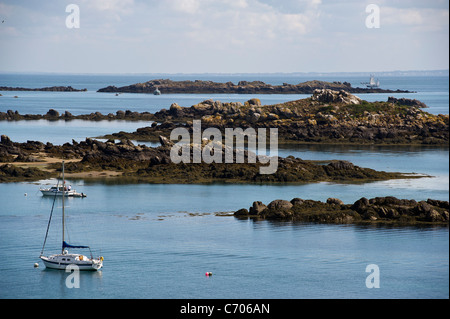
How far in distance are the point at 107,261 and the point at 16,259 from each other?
4.82 m

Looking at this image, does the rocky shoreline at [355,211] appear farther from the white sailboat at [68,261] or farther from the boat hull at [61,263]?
the boat hull at [61,263]

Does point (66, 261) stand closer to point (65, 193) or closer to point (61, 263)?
point (61, 263)

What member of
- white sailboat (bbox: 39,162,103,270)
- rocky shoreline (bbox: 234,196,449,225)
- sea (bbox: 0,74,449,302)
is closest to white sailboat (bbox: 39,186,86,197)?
sea (bbox: 0,74,449,302)

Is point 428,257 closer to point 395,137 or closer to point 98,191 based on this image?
point 98,191

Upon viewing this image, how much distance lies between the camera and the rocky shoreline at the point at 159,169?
2446 inches

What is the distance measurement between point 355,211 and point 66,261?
19764mm

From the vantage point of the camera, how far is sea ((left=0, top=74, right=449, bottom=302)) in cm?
3447

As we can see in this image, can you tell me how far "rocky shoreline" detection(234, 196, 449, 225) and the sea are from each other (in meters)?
1.07

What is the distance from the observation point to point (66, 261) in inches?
1464

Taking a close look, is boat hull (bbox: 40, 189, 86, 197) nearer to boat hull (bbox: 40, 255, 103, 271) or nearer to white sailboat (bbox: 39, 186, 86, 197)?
white sailboat (bbox: 39, 186, 86, 197)

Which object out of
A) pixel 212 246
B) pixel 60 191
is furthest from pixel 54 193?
pixel 212 246

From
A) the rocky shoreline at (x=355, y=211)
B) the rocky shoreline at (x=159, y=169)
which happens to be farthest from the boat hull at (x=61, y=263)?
the rocky shoreline at (x=159, y=169)

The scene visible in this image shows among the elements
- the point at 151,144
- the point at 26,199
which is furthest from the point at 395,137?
the point at 26,199
